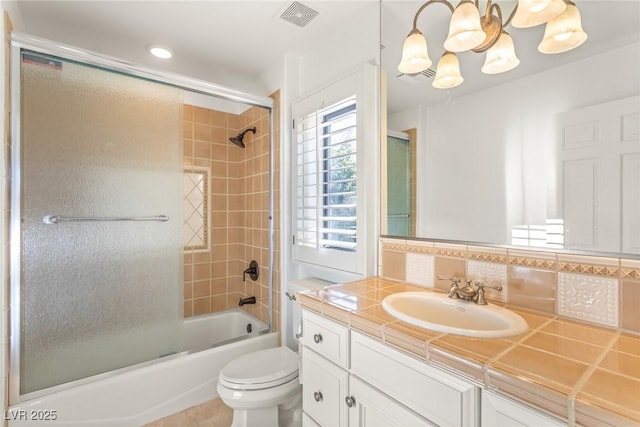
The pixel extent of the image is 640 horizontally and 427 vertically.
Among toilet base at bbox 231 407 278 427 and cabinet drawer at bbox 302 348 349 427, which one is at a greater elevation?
cabinet drawer at bbox 302 348 349 427

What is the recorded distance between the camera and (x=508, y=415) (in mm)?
623

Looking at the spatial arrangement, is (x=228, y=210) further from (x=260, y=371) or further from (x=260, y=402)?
(x=260, y=402)

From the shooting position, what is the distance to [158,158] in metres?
1.76

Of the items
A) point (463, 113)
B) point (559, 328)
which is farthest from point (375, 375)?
point (463, 113)

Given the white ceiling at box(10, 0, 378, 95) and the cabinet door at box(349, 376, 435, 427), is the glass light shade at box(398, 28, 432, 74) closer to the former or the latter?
the white ceiling at box(10, 0, 378, 95)

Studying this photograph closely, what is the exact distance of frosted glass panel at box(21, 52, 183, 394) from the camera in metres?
1.42

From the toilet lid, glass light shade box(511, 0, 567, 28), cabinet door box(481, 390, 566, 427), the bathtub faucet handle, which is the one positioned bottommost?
the toilet lid

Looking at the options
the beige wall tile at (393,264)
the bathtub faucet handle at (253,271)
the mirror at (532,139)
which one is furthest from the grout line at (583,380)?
the bathtub faucet handle at (253,271)

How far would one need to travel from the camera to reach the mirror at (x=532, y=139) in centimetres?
86

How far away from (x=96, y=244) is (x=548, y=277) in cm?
207

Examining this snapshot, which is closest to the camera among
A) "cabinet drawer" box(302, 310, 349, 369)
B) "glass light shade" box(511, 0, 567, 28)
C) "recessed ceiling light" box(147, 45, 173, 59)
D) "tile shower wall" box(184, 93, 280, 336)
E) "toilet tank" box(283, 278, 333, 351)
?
"glass light shade" box(511, 0, 567, 28)

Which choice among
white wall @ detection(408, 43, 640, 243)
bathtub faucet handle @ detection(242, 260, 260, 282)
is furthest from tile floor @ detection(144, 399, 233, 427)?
white wall @ detection(408, 43, 640, 243)

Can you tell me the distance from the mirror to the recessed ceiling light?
5.00 ft

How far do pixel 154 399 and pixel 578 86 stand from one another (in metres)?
2.39
